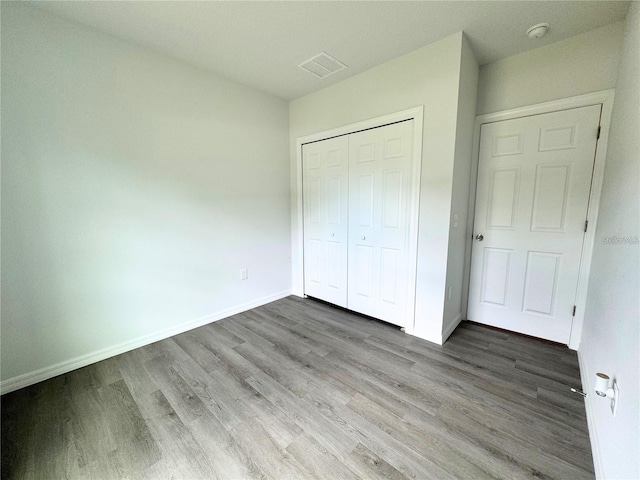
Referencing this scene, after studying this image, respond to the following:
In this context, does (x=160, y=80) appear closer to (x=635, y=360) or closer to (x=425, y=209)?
(x=425, y=209)

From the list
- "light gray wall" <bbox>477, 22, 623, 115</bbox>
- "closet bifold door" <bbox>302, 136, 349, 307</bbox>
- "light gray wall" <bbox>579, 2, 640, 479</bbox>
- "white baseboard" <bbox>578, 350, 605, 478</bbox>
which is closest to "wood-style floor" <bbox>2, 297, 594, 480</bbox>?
"white baseboard" <bbox>578, 350, 605, 478</bbox>

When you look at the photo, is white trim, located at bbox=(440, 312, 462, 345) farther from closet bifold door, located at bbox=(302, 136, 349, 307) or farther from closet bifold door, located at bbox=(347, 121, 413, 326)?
closet bifold door, located at bbox=(302, 136, 349, 307)

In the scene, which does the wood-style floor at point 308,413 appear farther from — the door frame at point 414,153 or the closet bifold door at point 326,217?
the closet bifold door at point 326,217

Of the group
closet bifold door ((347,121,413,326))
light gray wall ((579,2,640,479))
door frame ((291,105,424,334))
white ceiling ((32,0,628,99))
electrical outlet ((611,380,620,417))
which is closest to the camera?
light gray wall ((579,2,640,479))

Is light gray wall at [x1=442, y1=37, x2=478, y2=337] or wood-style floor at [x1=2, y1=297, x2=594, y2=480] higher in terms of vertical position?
light gray wall at [x1=442, y1=37, x2=478, y2=337]

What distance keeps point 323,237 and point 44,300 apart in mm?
2440

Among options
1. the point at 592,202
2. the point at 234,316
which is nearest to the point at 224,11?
the point at 234,316

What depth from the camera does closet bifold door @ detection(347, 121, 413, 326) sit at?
2342 millimetres

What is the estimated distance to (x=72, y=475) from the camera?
1.16 m

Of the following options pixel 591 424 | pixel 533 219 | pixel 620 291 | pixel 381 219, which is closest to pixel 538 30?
pixel 533 219

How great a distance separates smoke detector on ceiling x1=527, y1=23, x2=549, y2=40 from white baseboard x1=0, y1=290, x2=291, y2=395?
11.6ft

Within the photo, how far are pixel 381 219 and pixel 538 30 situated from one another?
1.78 metres

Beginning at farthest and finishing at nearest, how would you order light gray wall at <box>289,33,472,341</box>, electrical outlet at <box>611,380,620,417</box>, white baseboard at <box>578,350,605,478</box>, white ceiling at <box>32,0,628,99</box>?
light gray wall at <box>289,33,472,341</box>, white ceiling at <box>32,0,628,99</box>, white baseboard at <box>578,350,605,478</box>, electrical outlet at <box>611,380,620,417</box>

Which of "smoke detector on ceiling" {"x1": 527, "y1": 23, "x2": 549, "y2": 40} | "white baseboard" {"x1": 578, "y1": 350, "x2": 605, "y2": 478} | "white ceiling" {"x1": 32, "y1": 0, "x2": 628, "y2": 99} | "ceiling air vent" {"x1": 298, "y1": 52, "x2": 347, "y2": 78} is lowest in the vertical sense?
"white baseboard" {"x1": 578, "y1": 350, "x2": 605, "y2": 478}
